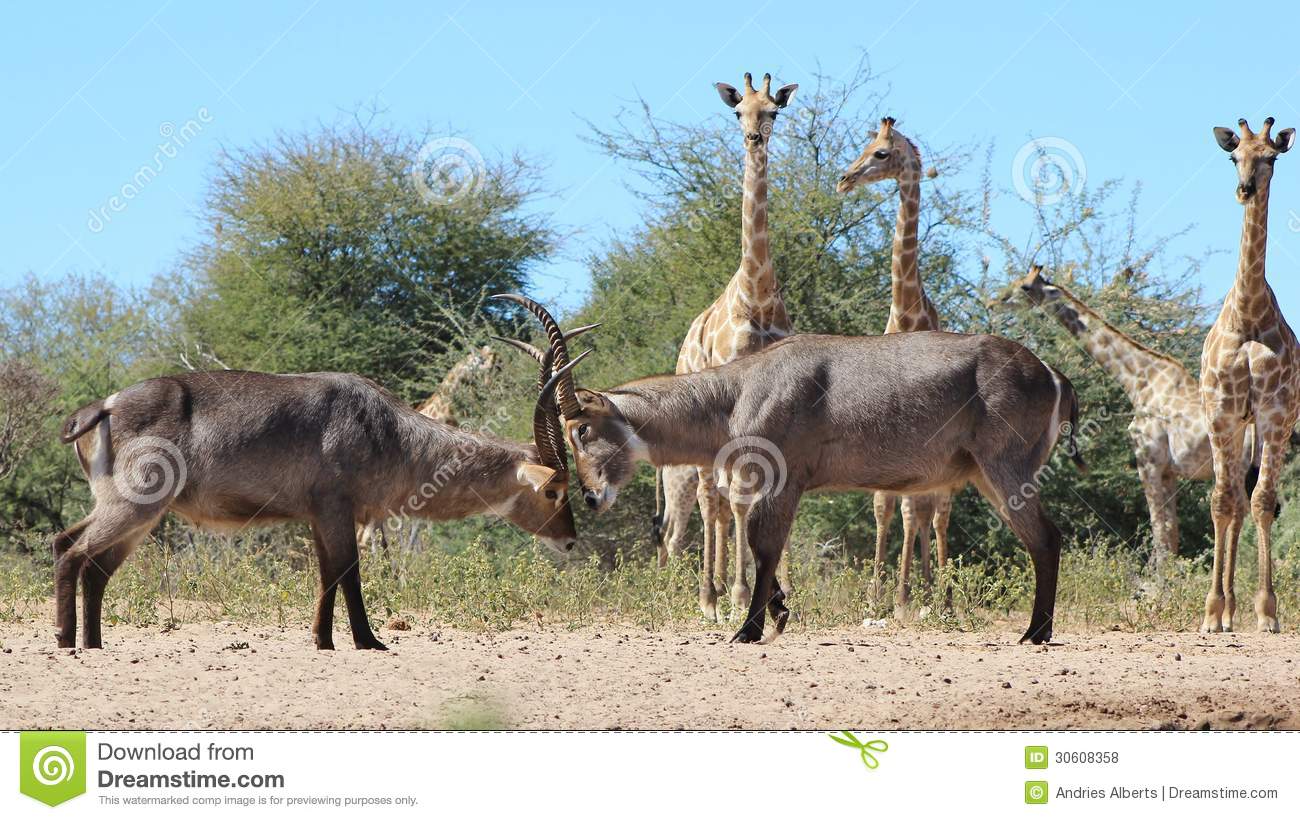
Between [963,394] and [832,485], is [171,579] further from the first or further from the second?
[963,394]

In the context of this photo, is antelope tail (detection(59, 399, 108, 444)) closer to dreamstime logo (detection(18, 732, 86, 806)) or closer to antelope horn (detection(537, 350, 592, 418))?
antelope horn (detection(537, 350, 592, 418))

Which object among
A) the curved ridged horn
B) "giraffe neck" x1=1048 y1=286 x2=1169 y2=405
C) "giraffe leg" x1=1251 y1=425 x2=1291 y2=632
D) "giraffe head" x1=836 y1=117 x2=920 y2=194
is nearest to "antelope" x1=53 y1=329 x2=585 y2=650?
the curved ridged horn

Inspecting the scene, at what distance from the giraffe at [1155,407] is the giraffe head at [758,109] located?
487cm

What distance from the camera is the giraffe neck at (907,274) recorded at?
13.2 m

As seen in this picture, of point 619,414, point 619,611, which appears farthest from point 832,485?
point 619,611

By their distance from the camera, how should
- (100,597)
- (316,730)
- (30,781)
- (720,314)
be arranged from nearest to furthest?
(30,781), (316,730), (100,597), (720,314)

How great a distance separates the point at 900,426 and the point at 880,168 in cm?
403

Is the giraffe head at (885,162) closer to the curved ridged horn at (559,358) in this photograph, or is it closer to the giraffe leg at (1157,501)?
the curved ridged horn at (559,358)

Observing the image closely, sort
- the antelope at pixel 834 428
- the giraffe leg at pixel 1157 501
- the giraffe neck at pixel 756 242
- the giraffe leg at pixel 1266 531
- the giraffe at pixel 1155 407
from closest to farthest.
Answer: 1. the antelope at pixel 834 428
2. the giraffe leg at pixel 1266 531
3. the giraffe neck at pixel 756 242
4. the giraffe at pixel 1155 407
5. the giraffe leg at pixel 1157 501

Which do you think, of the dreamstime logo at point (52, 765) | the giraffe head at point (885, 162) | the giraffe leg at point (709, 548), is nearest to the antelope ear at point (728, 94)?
the giraffe head at point (885, 162)

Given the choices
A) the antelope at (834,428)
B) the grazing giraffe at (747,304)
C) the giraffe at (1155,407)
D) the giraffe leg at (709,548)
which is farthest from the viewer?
the giraffe at (1155,407)

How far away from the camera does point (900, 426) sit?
10.0m

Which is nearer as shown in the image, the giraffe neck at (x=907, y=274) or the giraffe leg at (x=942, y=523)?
the giraffe leg at (x=942, y=523)

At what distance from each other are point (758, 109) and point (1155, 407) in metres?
5.64
